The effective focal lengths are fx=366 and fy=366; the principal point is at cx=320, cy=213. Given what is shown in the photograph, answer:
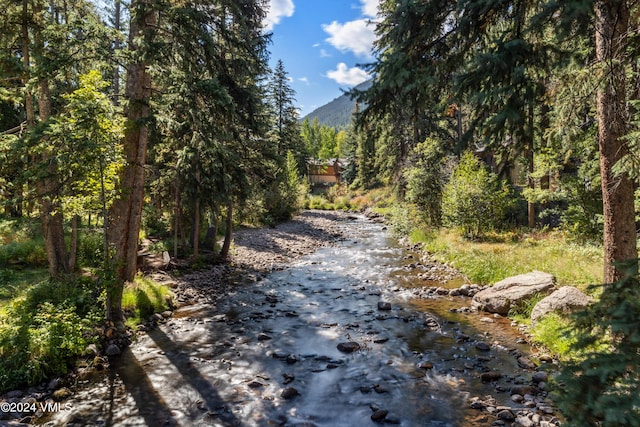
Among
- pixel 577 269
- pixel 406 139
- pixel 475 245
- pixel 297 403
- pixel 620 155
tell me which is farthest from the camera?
pixel 406 139

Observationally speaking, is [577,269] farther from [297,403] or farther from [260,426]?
[260,426]

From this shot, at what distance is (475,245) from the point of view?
1697cm

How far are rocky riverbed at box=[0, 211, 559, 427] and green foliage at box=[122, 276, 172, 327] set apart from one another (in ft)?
1.36

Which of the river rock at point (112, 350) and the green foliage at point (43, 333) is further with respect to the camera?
the river rock at point (112, 350)

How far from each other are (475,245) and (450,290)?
515 centimetres

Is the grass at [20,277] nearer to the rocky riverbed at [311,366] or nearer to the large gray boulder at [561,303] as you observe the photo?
the rocky riverbed at [311,366]

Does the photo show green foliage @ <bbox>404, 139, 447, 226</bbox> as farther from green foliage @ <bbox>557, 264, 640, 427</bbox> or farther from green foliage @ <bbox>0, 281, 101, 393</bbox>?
green foliage @ <bbox>557, 264, 640, 427</bbox>

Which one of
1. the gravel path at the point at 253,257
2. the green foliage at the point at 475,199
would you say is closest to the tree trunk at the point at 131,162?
the gravel path at the point at 253,257

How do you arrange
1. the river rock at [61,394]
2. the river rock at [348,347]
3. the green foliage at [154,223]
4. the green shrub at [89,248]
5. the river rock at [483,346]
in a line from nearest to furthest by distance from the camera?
the river rock at [61,394], the river rock at [483,346], the river rock at [348,347], the green shrub at [89,248], the green foliage at [154,223]

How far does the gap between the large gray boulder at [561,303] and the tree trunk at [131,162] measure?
10.3 meters

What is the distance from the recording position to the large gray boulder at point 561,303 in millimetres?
8688

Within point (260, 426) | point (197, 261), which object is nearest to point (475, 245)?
point (197, 261)

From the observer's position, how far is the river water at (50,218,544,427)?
20.0ft

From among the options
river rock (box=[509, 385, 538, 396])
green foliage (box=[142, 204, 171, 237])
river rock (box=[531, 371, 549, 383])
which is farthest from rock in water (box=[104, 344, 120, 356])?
green foliage (box=[142, 204, 171, 237])
